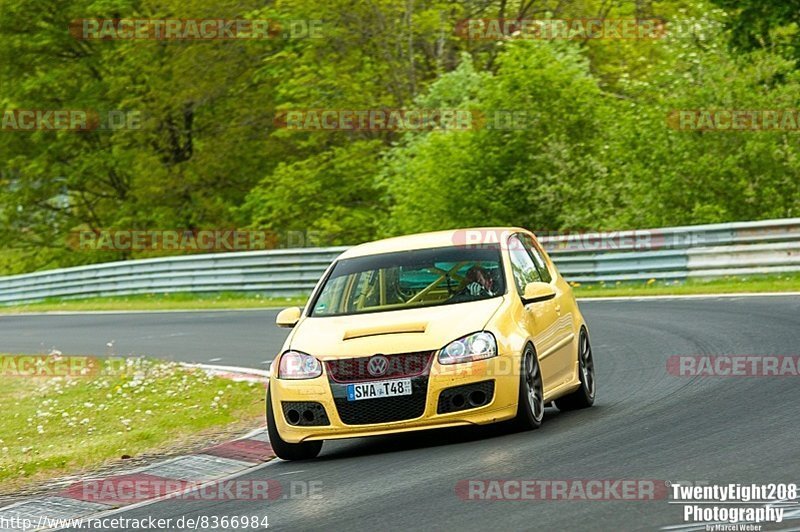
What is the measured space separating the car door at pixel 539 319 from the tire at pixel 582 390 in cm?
47

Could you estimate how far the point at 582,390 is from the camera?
11.1 metres

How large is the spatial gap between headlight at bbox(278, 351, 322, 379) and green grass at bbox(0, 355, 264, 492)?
71.1 inches

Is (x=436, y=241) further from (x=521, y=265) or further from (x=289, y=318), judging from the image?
(x=289, y=318)

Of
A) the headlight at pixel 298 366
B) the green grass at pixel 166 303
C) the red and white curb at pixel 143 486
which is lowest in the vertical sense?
the green grass at pixel 166 303

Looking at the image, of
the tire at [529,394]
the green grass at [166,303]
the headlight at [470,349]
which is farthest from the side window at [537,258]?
the green grass at [166,303]

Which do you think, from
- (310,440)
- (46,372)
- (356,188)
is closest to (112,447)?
(310,440)

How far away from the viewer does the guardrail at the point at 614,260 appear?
21719mm

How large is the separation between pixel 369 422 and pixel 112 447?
2.71 m

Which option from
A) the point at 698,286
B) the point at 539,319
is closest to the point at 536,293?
the point at 539,319

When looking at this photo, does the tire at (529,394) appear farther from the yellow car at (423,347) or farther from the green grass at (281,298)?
the green grass at (281,298)

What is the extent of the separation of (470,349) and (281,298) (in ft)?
62.9

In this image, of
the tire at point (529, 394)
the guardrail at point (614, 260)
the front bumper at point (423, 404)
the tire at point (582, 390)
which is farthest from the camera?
the guardrail at point (614, 260)

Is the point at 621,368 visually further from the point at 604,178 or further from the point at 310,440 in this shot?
the point at 604,178

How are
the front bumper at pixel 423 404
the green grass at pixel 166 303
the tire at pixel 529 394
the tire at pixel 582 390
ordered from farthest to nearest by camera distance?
the green grass at pixel 166 303
the tire at pixel 582 390
the tire at pixel 529 394
the front bumper at pixel 423 404
